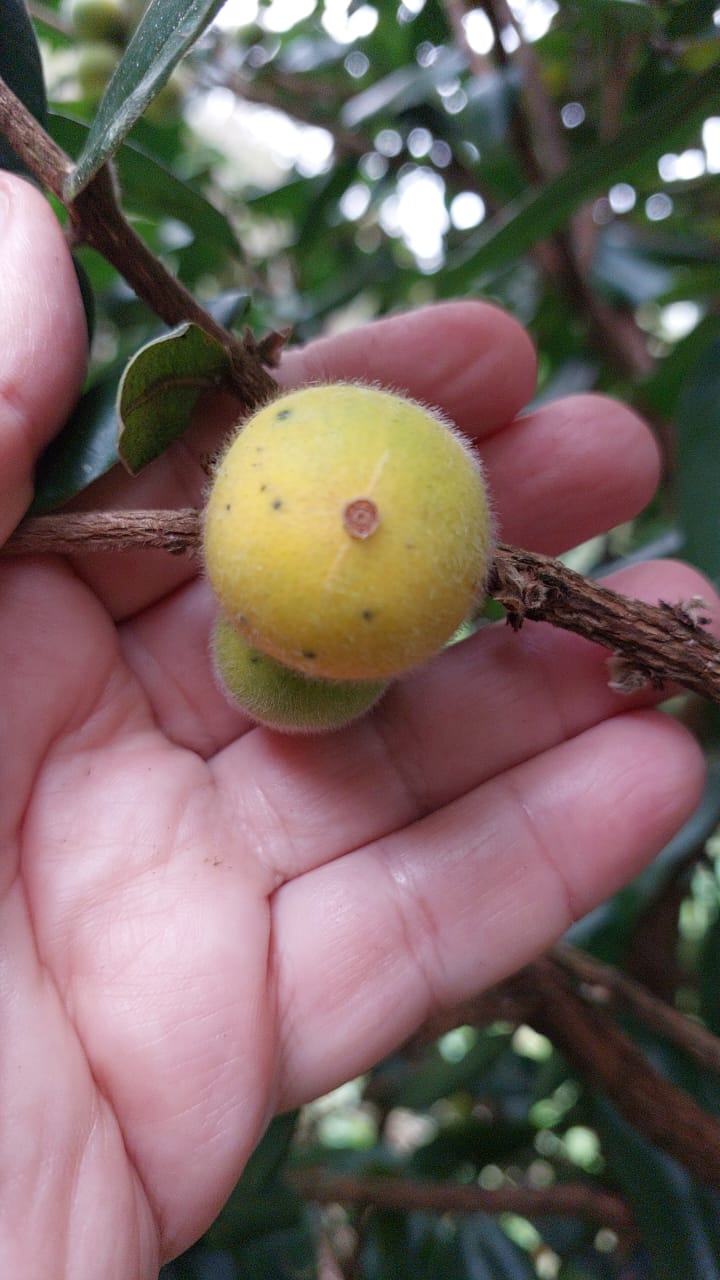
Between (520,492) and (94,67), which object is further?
(94,67)

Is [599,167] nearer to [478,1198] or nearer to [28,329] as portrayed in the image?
[28,329]

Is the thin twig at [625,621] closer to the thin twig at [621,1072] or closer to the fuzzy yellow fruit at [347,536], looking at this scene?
the fuzzy yellow fruit at [347,536]

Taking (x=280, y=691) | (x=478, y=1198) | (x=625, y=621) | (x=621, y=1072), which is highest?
(x=280, y=691)

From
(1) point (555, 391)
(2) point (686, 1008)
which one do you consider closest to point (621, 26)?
(1) point (555, 391)

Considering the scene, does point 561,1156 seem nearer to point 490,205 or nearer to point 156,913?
point 156,913

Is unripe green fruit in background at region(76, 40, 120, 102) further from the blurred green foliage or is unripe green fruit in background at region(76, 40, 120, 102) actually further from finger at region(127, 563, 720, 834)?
finger at region(127, 563, 720, 834)

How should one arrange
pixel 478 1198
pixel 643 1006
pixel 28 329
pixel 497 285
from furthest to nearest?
1. pixel 497 285
2. pixel 478 1198
3. pixel 643 1006
4. pixel 28 329

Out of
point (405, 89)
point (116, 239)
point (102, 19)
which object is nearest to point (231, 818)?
point (116, 239)

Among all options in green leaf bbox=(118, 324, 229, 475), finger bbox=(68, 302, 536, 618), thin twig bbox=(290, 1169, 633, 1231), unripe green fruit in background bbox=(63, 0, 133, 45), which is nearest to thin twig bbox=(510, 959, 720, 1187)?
thin twig bbox=(290, 1169, 633, 1231)
